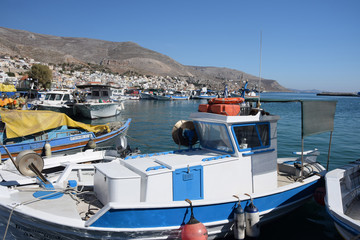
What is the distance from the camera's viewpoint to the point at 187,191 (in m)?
6.07

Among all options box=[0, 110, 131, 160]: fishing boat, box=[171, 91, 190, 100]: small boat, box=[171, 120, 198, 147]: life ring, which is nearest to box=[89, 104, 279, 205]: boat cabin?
box=[171, 120, 198, 147]: life ring

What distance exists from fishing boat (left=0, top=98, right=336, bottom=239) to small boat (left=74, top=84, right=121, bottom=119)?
24.3 metres

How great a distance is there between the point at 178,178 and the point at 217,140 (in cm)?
177

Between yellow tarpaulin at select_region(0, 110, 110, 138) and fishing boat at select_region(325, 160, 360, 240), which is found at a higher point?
yellow tarpaulin at select_region(0, 110, 110, 138)

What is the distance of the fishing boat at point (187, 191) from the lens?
523cm

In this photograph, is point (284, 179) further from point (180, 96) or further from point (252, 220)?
point (180, 96)

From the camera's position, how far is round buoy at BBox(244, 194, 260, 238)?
6.18 m

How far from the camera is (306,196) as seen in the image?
7926 millimetres

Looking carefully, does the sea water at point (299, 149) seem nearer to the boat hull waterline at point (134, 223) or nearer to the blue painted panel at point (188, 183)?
the boat hull waterline at point (134, 223)

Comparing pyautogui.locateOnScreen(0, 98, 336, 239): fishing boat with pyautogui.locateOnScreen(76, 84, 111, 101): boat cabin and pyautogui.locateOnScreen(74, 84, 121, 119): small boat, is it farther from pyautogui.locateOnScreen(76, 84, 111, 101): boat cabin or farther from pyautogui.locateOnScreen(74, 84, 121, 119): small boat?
pyautogui.locateOnScreen(76, 84, 111, 101): boat cabin

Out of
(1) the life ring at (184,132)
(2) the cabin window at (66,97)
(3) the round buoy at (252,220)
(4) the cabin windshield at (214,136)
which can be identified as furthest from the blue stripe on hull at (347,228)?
(2) the cabin window at (66,97)

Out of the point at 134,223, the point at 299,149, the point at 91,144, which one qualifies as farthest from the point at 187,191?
the point at 299,149

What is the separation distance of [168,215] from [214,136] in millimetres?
2581

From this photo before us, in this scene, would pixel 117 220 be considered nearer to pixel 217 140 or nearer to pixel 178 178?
pixel 178 178
